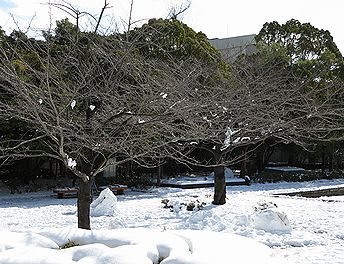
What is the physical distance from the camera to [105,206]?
11.6 m

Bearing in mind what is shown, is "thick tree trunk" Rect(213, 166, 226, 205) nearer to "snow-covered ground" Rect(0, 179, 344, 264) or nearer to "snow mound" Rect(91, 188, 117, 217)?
"snow-covered ground" Rect(0, 179, 344, 264)

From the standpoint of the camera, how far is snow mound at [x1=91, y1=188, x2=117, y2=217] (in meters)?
11.4

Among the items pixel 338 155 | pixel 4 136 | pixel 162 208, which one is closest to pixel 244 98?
pixel 162 208

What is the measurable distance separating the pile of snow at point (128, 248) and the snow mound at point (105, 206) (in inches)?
255

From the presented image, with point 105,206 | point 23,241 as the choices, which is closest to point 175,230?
point 23,241

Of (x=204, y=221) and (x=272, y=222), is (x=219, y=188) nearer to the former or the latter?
(x=204, y=221)

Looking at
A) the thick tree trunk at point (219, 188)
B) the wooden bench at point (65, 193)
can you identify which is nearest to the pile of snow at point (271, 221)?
the thick tree trunk at point (219, 188)

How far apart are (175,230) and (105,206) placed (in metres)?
6.31

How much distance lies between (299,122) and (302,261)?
21.6ft

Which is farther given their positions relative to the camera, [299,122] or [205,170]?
[205,170]

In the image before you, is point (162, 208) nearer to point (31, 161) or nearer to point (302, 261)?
point (302, 261)

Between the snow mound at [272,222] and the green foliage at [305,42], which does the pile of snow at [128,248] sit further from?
the green foliage at [305,42]

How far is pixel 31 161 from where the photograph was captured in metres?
18.3

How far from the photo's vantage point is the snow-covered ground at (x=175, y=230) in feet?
14.1
